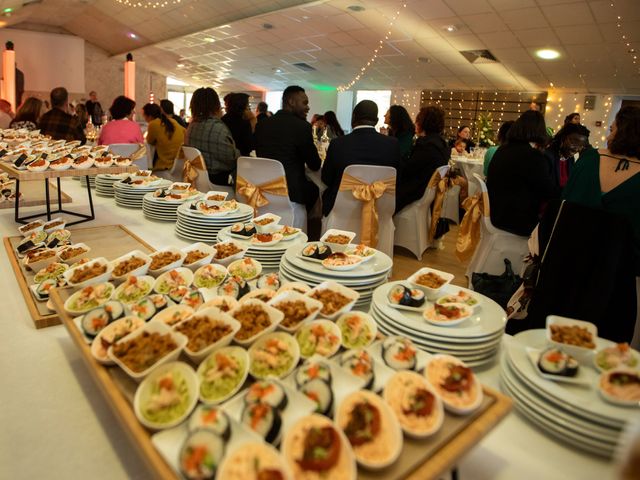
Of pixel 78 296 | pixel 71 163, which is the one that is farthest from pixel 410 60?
pixel 78 296

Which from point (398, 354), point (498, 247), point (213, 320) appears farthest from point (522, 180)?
point (213, 320)

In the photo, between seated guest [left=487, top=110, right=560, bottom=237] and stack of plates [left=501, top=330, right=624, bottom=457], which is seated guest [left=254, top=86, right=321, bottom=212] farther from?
stack of plates [left=501, top=330, right=624, bottom=457]

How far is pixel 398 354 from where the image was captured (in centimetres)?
90

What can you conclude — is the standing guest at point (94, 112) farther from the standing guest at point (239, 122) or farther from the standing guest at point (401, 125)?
the standing guest at point (401, 125)

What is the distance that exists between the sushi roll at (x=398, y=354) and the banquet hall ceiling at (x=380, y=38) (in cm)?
899

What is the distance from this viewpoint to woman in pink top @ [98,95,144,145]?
4191 mm

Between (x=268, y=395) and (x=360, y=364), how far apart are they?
187 millimetres

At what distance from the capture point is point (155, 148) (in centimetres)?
440

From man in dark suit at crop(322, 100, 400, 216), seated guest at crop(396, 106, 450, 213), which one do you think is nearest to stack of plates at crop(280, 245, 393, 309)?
man in dark suit at crop(322, 100, 400, 216)

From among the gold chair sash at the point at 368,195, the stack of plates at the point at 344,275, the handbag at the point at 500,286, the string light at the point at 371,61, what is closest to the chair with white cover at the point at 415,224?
the gold chair sash at the point at 368,195

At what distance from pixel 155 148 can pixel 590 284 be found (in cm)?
382

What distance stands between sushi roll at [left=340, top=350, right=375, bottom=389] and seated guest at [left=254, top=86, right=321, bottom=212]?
2809 mm

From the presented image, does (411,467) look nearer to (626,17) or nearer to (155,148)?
(155,148)

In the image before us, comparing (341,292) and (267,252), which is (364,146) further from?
(341,292)
